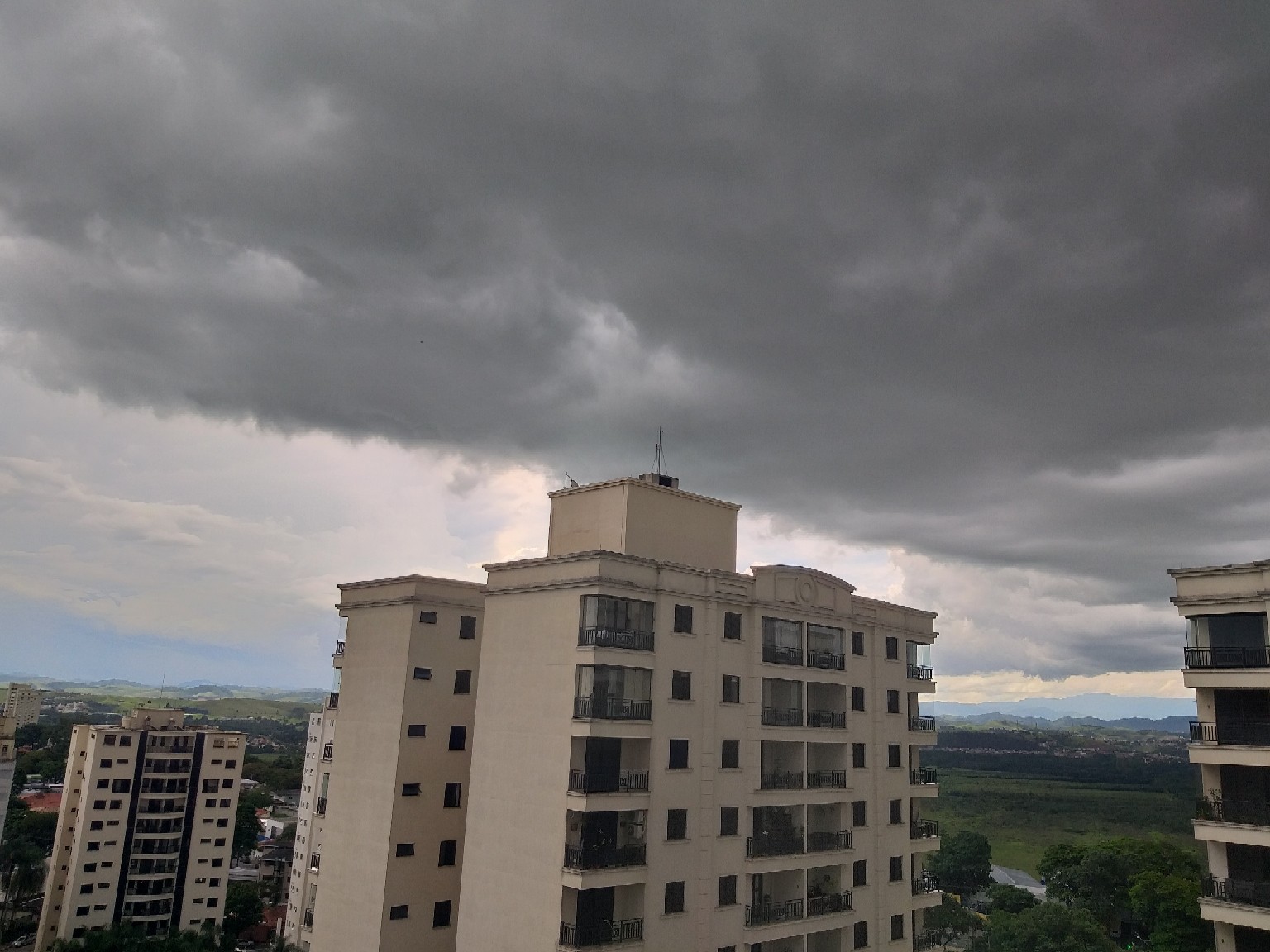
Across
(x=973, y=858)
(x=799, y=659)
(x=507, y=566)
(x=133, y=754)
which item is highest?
(x=507, y=566)

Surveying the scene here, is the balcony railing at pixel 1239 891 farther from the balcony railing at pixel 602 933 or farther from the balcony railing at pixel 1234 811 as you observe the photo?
A: the balcony railing at pixel 602 933

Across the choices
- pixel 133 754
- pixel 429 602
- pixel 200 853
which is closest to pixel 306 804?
pixel 200 853

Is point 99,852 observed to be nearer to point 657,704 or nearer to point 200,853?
point 200,853

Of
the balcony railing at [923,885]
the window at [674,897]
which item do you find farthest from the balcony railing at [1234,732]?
the window at [674,897]

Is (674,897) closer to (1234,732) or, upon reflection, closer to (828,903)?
(828,903)

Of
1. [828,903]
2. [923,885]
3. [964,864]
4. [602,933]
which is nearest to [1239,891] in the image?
[828,903]

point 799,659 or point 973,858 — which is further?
point 973,858
